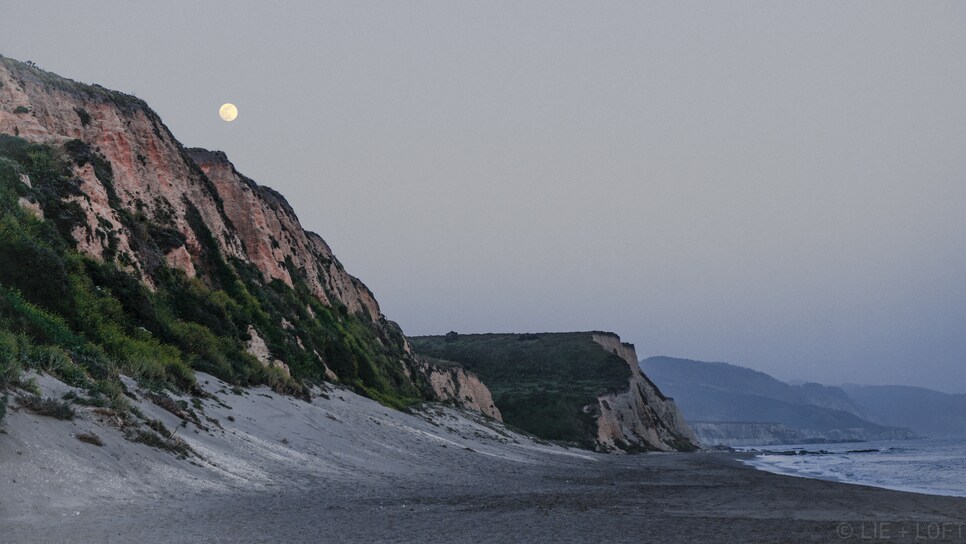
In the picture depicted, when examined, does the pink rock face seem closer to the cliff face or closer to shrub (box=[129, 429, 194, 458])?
the cliff face

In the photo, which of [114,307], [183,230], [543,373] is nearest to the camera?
[114,307]

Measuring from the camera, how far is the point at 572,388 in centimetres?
8988

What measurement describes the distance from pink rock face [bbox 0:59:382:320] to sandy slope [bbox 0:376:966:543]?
9.99m

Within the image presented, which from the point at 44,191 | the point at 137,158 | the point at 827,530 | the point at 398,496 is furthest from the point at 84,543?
the point at 137,158

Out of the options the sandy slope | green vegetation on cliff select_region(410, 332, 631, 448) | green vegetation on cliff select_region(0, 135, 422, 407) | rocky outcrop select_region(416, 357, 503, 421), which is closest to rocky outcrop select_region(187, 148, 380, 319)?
green vegetation on cliff select_region(0, 135, 422, 407)

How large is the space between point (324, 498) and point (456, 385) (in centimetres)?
5556

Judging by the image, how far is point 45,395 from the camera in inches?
526

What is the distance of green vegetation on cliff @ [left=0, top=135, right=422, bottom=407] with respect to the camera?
643 inches

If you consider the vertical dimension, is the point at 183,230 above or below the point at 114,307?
above

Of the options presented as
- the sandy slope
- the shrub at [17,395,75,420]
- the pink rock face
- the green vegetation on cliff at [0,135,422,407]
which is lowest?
the sandy slope

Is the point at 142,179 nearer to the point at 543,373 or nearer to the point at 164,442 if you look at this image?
the point at 164,442

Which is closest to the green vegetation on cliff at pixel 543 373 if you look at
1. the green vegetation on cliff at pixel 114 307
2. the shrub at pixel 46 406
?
the green vegetation on cliff at pixel 114 307

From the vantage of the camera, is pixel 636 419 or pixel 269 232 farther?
pixel 636 419

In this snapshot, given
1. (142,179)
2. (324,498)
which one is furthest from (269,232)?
(324,498)
